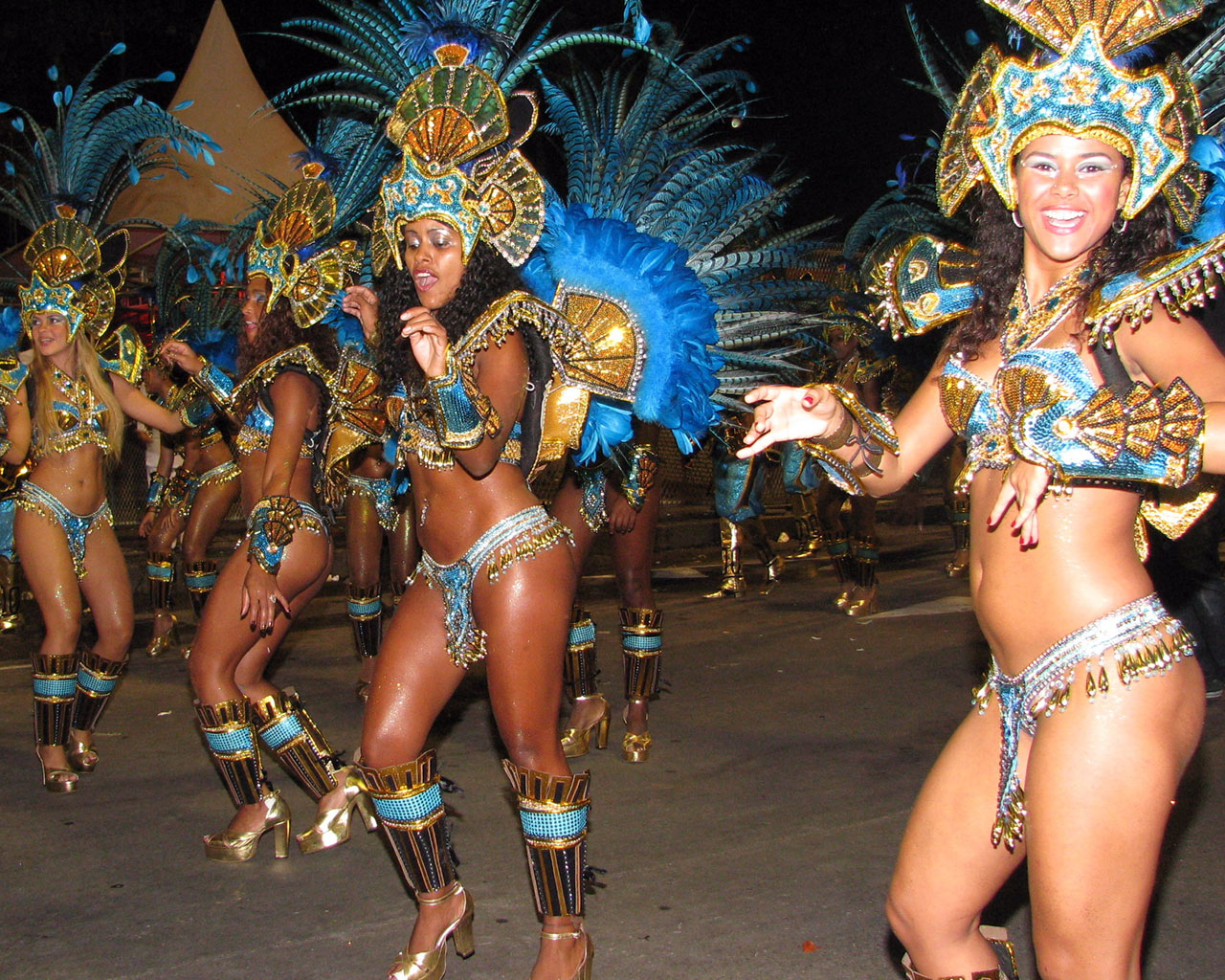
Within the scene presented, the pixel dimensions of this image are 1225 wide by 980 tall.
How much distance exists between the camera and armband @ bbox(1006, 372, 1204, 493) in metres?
2.15

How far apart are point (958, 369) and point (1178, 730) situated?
87cm

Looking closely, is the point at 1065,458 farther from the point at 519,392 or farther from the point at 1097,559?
the point at 519,392

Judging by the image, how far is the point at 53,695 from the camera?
17.6 feet

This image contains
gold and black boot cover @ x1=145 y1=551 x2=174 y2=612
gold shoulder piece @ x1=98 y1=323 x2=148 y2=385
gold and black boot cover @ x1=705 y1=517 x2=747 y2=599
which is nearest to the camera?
gold shoulder piece @ x1=98 y1=323 x2=148 y2=385

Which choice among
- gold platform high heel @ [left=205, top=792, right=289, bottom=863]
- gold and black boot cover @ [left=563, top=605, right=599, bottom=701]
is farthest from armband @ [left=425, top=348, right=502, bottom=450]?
gold and black boot cover @ [left=563, top=605, right=599, bottom=701]

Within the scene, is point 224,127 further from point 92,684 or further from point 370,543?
point 92,684

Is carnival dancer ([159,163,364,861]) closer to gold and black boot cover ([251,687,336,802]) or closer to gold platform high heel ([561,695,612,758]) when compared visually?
gold and black boot cover ([251,687,336,802])

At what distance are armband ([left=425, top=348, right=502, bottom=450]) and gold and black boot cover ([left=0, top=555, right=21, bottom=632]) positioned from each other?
6974 mm

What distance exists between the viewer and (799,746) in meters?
5.95

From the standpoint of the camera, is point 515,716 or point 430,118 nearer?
point 515,716

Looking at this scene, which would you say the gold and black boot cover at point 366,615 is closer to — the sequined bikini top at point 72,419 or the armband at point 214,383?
the sequined bikini top at point 72,419

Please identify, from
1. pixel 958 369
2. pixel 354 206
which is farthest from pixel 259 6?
pixel 958 369

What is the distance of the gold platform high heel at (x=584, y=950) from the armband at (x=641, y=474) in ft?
8.45

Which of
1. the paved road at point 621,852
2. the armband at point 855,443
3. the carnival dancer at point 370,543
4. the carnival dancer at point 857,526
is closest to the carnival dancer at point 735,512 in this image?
the carnival dancer at point 857,526
